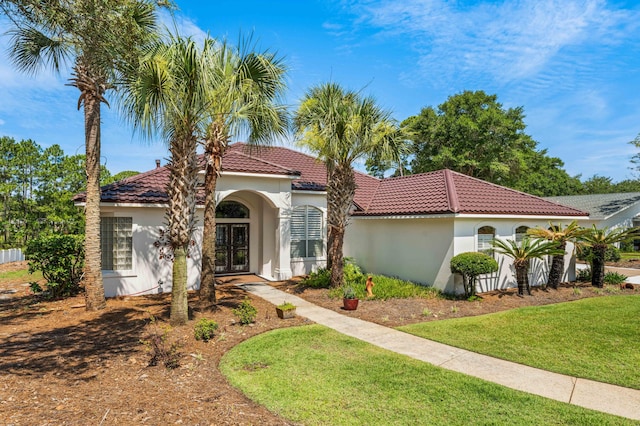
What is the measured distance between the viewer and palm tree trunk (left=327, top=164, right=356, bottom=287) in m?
13.3

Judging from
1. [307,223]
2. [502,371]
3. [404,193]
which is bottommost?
[502,371]

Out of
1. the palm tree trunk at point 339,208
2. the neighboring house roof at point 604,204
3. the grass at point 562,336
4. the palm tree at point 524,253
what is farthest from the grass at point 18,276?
the neighboring house roof at point 604,204

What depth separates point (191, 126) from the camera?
861 cm

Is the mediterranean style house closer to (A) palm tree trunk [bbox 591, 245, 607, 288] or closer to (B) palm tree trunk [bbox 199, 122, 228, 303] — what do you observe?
(A) palm tree trunk [bbox 591, 245, 607, 288]

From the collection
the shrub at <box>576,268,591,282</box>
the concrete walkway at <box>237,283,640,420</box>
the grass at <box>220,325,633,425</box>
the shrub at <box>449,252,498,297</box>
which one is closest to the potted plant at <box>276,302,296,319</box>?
the concrete walkway at <box>237,283,640,420</box>

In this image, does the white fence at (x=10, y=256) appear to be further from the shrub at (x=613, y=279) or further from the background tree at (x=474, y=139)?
the shrub at (x=613, y=279)

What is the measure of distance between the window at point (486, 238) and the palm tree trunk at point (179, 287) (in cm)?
1089

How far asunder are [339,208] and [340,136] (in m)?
2.68

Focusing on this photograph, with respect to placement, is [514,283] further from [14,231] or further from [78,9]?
[14,231]

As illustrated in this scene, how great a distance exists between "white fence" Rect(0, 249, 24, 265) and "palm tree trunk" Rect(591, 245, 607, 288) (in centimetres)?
3374

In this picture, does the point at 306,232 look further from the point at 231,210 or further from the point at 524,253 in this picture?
the point at 524,253

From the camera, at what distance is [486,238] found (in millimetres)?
14086

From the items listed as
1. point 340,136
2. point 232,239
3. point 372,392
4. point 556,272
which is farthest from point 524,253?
point 232,239

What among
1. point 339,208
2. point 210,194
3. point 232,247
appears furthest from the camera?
point 232,247
